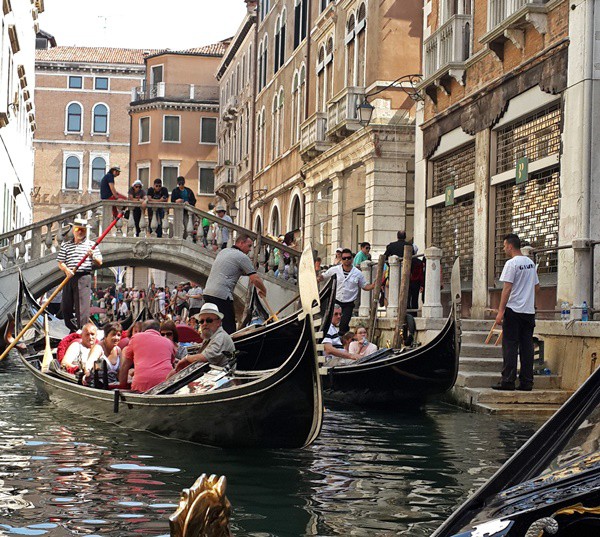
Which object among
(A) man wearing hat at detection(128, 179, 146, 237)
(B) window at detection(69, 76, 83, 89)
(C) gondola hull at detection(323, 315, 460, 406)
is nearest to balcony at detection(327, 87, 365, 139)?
(A) man wearing hat at detection(128, 179, 146, 237)

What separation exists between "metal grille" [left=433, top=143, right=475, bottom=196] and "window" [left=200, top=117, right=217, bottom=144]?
24.9 metres

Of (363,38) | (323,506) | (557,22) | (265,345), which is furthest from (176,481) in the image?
(363,38)

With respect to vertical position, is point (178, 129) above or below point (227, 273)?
above

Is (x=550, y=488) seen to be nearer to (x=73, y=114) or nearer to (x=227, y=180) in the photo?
(x=227, y=180)

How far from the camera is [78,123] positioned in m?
42.0

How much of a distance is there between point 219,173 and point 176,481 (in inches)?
1039

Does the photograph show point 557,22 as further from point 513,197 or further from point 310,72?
point 310,72

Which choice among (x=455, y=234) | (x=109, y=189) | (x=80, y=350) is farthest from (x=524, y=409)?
(x=109, y=189)

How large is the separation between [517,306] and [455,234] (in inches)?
172

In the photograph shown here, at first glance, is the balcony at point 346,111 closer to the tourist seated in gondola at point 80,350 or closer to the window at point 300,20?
the window at point 300,20

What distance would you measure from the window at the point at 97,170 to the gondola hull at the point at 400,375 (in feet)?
110

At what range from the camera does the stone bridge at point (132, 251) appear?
555 inches

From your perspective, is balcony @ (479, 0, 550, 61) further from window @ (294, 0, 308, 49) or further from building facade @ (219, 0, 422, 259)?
window @ (294, 0, 308, 49)

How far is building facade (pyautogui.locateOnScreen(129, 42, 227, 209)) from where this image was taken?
121 ft
